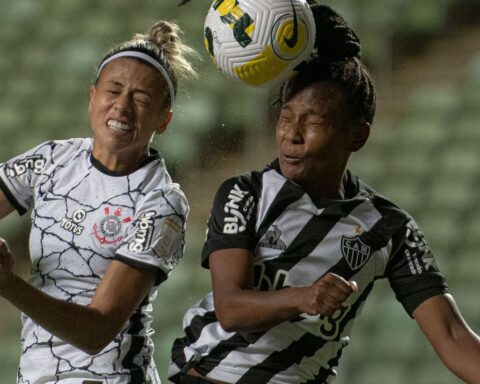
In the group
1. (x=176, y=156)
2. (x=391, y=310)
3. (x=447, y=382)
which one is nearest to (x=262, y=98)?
(x=176, y=156)

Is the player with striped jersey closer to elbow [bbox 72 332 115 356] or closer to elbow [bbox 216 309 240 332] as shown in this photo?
elbow [bbox 216 309 240 332]

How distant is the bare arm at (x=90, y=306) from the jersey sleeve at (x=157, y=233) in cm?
2

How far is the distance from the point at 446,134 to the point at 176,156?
95 cm

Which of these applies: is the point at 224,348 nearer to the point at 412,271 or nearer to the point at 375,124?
the point at 412,271

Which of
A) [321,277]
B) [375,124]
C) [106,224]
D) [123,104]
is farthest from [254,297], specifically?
[375,124]

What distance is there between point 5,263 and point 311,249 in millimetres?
506

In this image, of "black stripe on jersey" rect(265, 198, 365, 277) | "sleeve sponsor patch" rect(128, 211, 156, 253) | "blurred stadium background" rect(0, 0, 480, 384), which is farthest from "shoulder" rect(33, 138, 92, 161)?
"blurred stadium background" rect(0, 0, 480, 384)

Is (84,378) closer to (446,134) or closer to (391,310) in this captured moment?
(391,310)

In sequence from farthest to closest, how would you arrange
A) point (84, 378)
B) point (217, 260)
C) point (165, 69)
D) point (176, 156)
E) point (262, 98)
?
1. point (176, 156)
2. point (262, 98)
3. point (165, 69)
4. point (84, 378)
5. point (217, 260)

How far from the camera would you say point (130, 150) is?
1971mm

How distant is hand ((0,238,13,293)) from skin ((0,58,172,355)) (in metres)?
0.02

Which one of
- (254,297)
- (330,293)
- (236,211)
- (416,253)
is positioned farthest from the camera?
(416,253)

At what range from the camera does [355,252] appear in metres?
1.81

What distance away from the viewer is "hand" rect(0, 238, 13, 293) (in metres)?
1.57
